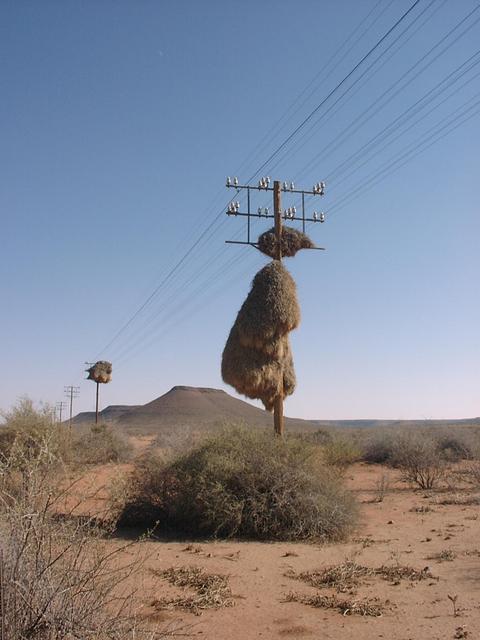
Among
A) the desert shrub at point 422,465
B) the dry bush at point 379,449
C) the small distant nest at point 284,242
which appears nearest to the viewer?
the small distant nest at point 284,242

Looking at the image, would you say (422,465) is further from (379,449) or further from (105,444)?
(105,444)

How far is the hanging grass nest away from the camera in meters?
16.5

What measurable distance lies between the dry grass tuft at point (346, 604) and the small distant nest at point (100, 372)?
40.7 metres

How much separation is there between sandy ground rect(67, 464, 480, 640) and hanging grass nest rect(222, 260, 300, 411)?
441 cm

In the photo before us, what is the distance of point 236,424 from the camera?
46.5ft

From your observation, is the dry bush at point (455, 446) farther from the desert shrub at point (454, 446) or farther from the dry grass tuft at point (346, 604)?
the dry grass tuft at point (346, 604)

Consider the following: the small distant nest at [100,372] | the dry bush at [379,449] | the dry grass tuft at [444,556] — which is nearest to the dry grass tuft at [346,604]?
the dry grass tuft at [444,556]

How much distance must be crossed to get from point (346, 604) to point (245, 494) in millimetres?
A: 4420

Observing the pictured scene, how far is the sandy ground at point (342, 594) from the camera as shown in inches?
256

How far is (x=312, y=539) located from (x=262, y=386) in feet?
19.4

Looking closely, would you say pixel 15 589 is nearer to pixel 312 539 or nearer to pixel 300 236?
pixel 312 539

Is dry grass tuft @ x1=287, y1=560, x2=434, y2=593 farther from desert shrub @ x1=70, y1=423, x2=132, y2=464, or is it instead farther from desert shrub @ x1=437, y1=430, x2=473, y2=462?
desert shrub @ x1=437, y1=430, x2=473, y2=462

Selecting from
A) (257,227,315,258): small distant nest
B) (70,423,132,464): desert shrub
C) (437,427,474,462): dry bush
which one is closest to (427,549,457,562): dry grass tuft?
(257,227,315,258): small distant nest

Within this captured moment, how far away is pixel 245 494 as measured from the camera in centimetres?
1152
